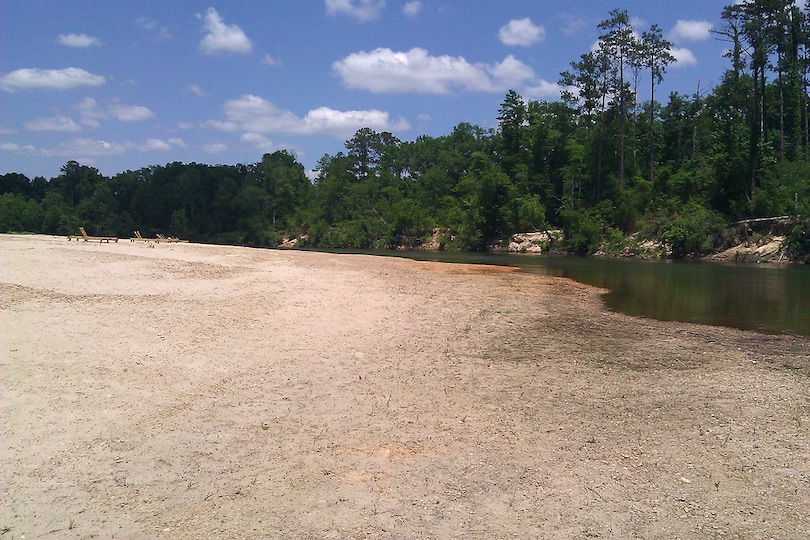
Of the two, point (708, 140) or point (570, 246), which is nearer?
point (570, 246)

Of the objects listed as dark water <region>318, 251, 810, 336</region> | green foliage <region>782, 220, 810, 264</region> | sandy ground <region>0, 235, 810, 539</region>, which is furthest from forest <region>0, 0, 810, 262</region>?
sandy ground <region>0, 235, 810, 539</region>

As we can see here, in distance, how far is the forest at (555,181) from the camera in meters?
53.1

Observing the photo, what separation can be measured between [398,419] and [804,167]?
54.4 metres

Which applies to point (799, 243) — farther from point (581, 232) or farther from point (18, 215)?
point (18, 215)

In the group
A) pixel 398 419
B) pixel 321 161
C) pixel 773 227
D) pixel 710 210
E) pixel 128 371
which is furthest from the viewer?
pixel 321 161

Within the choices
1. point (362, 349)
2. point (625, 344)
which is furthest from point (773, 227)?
point (362, 349)

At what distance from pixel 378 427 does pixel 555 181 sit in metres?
74.8

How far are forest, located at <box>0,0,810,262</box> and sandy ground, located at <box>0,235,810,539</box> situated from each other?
41.9 m

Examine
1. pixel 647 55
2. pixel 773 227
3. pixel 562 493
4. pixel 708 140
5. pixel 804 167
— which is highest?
A: pixel 647 55

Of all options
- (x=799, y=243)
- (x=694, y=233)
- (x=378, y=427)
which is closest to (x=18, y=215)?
(x=694, y=233)

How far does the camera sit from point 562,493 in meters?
5.98

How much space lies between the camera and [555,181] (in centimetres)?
7788

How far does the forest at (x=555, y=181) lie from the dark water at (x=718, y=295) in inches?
575

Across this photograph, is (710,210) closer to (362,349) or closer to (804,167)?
(804,167)
